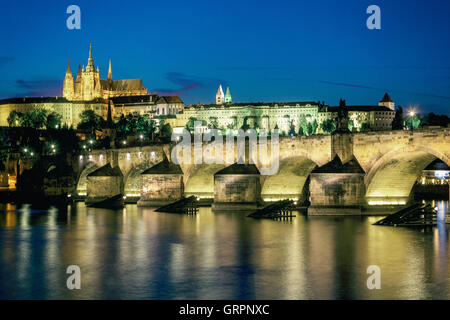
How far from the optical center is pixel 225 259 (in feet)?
79.3

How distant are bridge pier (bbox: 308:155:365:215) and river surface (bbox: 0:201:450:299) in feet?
3.89

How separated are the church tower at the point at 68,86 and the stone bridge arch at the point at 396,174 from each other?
160m

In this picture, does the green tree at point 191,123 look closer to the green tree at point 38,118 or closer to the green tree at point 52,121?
the green tree at point 52,121

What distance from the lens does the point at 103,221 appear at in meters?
39.4

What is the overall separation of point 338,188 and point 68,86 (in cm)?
16263

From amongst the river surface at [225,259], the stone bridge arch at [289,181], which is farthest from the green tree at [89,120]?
the river surface at [225,259]

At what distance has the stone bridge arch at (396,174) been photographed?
34.1 metres

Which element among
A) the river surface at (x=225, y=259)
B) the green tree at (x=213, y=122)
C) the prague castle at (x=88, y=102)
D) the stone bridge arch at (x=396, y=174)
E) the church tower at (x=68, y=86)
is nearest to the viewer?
the river surface at (x=225, y=259)

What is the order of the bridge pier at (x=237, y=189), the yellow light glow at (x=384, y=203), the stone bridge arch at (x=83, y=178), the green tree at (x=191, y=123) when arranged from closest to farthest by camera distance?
1. the yellow light glow at (x=384, y=203)
2. the bridge pier at (x=237, y=189)
3. the stone bridge arch at (x=83, y=178)
4. the green tree at (x=191, y=123)

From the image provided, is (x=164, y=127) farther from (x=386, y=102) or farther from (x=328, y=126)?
(x=386, y=102)

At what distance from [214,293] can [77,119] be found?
6269 inches

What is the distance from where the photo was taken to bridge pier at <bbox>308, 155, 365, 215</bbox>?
34.8 metres

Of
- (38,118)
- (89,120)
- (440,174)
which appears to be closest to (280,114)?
(89,120)
